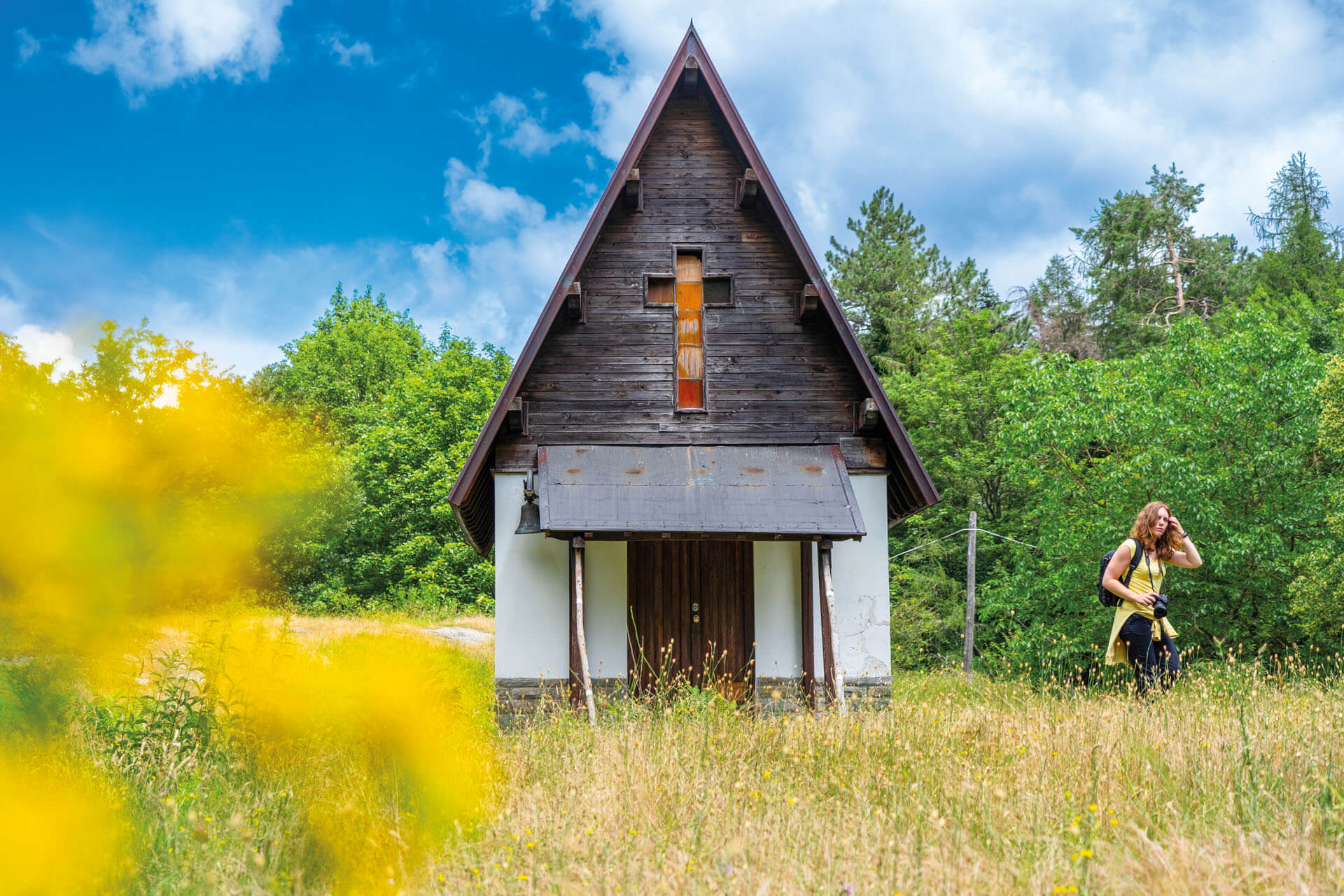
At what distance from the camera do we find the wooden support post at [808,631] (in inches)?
393

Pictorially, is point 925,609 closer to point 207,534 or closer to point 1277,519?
point 1277,519

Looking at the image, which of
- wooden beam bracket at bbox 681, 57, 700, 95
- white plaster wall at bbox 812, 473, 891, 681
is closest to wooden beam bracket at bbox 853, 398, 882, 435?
white plaster wall at bbox 812, 473, 891, 681

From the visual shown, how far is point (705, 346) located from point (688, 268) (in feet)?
3.32

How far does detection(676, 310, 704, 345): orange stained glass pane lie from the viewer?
10625mm

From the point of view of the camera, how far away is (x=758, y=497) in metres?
9.54

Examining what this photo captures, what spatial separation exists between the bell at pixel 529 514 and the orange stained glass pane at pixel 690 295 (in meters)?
2.70

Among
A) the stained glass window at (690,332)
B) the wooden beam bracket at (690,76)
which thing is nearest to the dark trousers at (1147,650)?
the stained glass window at (690,332)

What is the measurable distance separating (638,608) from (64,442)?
969cm

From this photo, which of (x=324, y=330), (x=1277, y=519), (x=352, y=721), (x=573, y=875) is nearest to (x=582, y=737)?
(x=573, y=875)

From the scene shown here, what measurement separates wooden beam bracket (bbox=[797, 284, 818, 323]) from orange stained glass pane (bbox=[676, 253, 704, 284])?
123cm

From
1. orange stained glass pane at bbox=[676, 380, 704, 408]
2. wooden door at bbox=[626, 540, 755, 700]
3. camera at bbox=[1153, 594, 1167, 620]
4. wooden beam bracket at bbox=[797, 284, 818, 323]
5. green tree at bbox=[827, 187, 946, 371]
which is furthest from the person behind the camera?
green tree at bbox=[827, 187, 946, 371]

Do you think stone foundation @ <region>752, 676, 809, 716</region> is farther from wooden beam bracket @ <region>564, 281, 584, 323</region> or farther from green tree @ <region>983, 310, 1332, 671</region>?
green tree @ <region>983, 310, 1332, 671</region>

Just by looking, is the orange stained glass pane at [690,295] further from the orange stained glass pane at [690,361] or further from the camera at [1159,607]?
the camera at [1159,607]

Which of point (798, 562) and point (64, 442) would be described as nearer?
point (64, 442)
